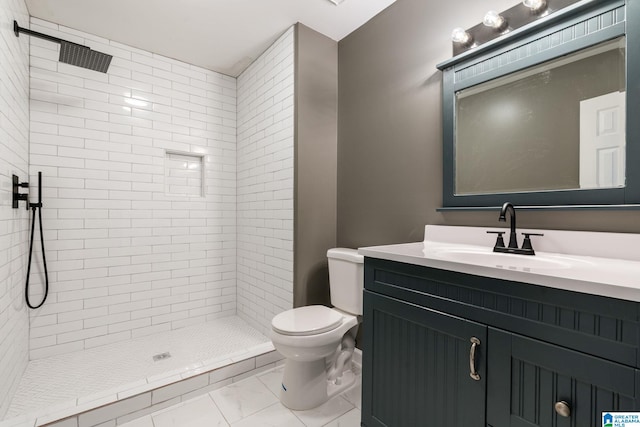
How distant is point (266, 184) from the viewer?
250cm

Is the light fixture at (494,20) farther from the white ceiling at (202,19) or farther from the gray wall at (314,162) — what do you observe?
the gray wall at (314,162)

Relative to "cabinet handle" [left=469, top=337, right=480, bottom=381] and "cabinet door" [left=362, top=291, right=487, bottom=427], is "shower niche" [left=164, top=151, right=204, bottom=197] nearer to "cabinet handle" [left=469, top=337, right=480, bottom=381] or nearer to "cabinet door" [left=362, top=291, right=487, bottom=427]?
"cabinet door" [left=362, top=291, right=487, bottom=427]

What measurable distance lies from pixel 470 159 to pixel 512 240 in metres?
0.51

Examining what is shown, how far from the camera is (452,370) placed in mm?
1018

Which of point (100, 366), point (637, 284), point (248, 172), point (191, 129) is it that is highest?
point (191, 129)

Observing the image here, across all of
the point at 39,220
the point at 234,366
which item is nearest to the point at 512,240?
the point at 234,366

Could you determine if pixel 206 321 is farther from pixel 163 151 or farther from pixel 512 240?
pixel 512 240

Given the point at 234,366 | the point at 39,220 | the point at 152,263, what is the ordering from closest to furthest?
the point at 234,366
the point at 39,220
the point at 152,263

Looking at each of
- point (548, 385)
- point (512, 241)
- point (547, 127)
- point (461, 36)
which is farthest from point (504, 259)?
point (461, 36)

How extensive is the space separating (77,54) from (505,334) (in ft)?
8.61

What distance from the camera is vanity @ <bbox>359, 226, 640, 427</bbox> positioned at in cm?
72

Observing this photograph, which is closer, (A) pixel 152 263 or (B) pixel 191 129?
(A) pixel 152 263

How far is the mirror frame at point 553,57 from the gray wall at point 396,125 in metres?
0.07

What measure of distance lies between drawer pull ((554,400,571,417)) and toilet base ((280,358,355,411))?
3.91ft
